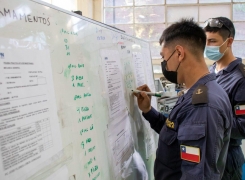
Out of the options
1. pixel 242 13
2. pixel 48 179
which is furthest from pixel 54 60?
pixel 242 13

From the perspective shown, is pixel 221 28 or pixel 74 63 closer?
pixel 74 63

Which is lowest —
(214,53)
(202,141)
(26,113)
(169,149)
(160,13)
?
(169,149)

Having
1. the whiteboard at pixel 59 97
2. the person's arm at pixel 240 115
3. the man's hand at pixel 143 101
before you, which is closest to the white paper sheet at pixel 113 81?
the whiteboard at pixel 59 97

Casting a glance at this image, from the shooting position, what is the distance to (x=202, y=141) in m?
0.84

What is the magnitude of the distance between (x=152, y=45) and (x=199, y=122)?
2.69 metres

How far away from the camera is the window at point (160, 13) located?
3.14 metres

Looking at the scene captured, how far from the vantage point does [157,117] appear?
1.44m

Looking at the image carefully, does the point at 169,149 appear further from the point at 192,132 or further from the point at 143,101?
the point at 143,101

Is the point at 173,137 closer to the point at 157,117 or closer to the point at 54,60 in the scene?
the point at 157,117

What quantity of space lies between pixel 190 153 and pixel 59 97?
22.0 inches

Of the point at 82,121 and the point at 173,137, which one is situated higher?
the point at 82,121

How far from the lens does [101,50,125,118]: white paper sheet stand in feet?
3.39

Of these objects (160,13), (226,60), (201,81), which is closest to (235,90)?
(226,60)

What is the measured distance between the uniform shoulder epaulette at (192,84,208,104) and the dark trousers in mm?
834
